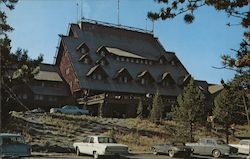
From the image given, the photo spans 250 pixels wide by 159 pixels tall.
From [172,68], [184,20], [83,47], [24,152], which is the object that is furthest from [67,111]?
[184,20]

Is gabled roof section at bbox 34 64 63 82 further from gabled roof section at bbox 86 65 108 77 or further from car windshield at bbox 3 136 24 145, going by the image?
car windshield at bbox 3 136 24 145

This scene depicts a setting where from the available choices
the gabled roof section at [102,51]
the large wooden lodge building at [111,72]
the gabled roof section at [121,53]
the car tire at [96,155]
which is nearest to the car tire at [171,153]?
the car tire at [96,155]

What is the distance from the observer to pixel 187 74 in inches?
2908

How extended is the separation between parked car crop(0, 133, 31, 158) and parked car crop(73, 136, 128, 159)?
5014mm

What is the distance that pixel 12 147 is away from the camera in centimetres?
2095

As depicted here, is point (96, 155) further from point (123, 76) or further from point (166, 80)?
point (166, 80)

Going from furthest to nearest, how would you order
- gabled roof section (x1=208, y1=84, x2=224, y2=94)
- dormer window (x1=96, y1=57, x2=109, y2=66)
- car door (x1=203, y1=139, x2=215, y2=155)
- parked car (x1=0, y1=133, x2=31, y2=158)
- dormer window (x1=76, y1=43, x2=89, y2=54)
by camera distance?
1. gabled roof section (x1=208, y1=84, x2=224, y2=94)
2. dormer window (x1=76, y1=43, x2=89, y2=54)
3. dormer window (x1=96, y1=57, x2=109, y2=66)
4. car door (x1=203, y1=139, x2=215, y2=155)
5. parked car (x1=0, y1=133, x2=31, y2=158)

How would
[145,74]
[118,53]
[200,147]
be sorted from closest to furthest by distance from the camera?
[200,147]
[145,74]
[118,53]

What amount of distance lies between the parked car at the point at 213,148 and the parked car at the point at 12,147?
600 inches

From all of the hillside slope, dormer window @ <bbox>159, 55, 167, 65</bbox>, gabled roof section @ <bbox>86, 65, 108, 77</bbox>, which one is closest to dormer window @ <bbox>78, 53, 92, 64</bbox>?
gabled roof section @ <bbox>86, 65, 108, 77</bbox>

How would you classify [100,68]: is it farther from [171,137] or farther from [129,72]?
[171,137]

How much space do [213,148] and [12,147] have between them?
1619 centimetres

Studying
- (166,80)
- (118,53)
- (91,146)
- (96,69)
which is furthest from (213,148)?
(118,53)

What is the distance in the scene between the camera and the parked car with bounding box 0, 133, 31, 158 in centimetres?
2059
